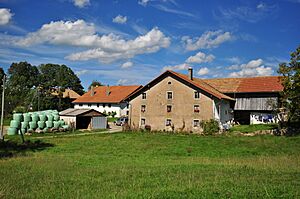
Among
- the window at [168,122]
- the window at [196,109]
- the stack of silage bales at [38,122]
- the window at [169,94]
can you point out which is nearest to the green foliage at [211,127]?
the window at [196,109]

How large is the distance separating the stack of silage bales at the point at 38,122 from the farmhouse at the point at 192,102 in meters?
10.2

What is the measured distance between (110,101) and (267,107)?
3567 cm

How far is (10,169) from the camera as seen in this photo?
484 inches

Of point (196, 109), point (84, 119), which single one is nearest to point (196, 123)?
point (196, 109)

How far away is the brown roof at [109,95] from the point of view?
2579 inches

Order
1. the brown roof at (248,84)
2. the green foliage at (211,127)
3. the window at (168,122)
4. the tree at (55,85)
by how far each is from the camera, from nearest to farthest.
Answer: the green foliage at (211,127)
the window at (168,122)
the brown roof at (248,84)
the tree at (55,85)

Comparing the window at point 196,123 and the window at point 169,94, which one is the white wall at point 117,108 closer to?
the window at point 169,94

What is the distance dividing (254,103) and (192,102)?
9.87 meters

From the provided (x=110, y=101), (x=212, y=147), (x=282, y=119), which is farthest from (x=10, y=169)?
(x=110, y=101)

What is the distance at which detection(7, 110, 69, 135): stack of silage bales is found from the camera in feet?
117

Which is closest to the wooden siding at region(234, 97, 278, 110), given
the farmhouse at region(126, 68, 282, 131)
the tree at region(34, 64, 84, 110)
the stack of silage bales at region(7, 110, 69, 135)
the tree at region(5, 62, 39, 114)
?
the farmhouse at region(126, 68, 282, 131)

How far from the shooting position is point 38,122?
38156 mm

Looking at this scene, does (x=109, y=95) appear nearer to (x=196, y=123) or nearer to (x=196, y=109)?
(x=196, y=109)

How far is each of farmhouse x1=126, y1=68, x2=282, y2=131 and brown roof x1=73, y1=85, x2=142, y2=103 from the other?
24.3m
